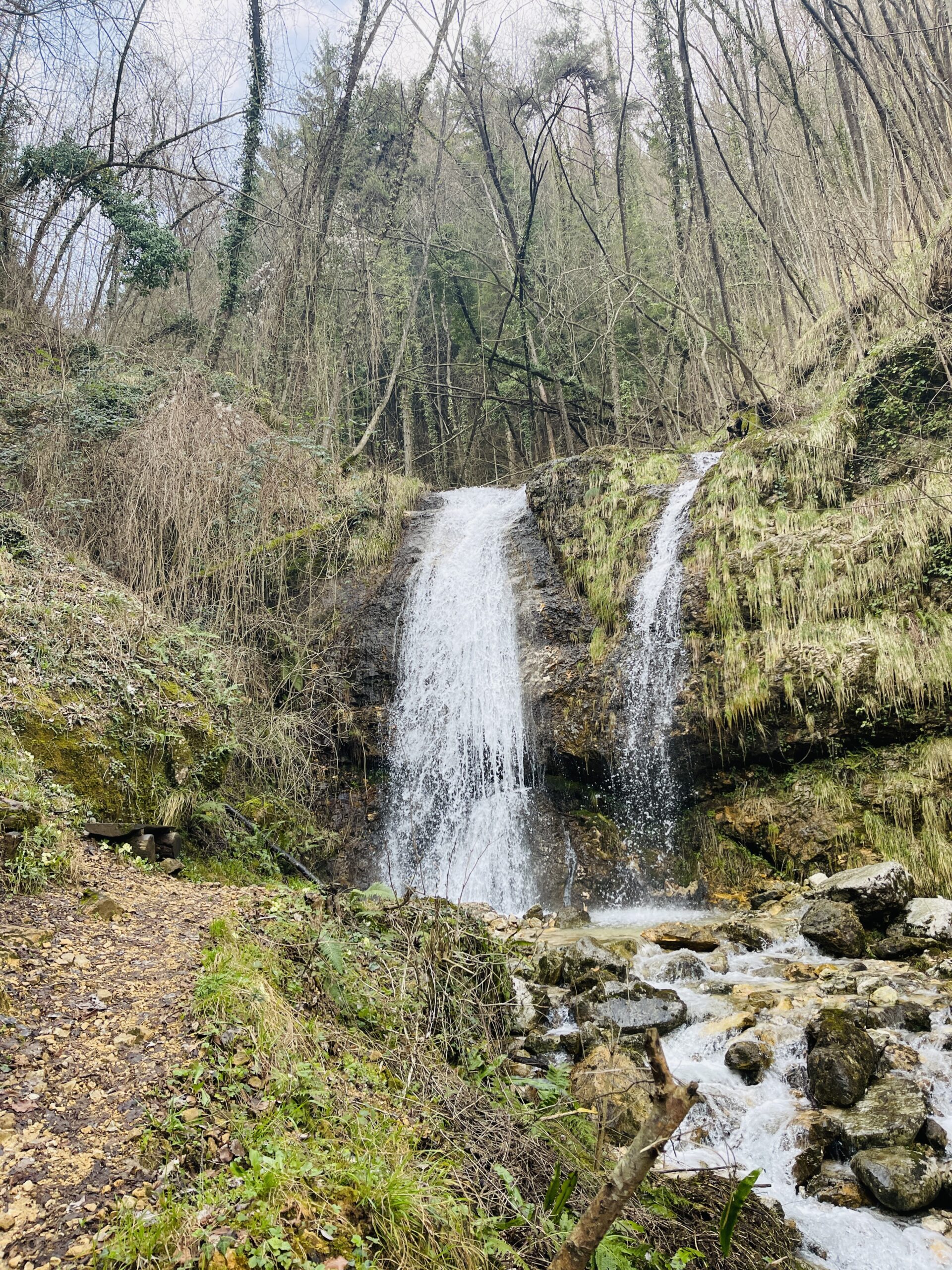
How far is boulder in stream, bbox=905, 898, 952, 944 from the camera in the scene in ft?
17.5

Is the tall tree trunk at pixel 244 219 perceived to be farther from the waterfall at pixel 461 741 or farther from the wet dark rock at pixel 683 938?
the wet dark rock at pixel 683 938

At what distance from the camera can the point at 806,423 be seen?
9.39 m

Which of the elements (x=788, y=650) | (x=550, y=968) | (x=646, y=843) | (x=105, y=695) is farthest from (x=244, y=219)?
(x=550, y=968)

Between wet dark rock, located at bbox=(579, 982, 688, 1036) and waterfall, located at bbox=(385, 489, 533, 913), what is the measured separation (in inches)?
127

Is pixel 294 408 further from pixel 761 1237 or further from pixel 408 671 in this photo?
pixel 761 1237

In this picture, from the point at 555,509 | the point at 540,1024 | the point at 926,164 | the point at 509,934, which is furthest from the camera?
the point at 555,509

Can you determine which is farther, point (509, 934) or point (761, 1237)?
point (509, 934)

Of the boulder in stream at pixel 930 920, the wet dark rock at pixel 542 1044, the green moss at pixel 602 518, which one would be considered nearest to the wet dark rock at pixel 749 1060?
the wet dark rock at pixel 542 1044

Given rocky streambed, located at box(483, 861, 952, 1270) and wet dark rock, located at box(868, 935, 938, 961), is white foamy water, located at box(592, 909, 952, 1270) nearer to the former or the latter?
rocky streambed, located at box(483, 861, 952, 1270)

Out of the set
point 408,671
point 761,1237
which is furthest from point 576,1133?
point 408,671

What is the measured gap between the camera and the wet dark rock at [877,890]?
574 cm

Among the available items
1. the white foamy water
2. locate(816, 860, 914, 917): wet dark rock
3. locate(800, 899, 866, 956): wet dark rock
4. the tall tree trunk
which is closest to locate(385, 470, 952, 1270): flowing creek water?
the white foamy water

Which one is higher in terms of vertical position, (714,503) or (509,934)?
(714,503)

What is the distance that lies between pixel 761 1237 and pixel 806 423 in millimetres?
8970
